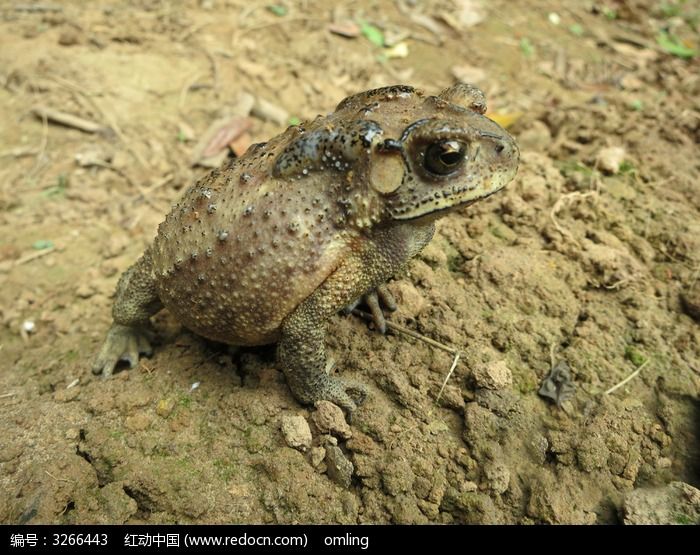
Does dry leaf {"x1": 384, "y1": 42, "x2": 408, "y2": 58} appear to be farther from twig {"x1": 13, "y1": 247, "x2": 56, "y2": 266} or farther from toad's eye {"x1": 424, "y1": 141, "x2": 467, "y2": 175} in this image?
toad's eye {"x1": 424, "y1": 141, "x2": 467, "y2": 175}

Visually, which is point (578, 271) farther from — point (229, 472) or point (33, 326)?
point (33, 326)

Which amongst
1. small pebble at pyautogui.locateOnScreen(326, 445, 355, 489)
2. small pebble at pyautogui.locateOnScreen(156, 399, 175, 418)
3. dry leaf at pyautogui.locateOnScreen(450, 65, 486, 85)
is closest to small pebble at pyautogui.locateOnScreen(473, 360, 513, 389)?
small pebble at pyautogui.locateOnScreen(326, 445, 355, 489)

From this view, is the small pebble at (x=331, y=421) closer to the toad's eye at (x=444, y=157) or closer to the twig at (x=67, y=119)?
the toad's eye at (x=444, y=157)

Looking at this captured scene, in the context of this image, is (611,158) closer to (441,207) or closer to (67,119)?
(441,207)

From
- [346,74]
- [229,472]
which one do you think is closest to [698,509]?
[229,472]

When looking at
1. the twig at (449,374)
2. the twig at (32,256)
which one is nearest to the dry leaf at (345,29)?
the twig at (32,256)
